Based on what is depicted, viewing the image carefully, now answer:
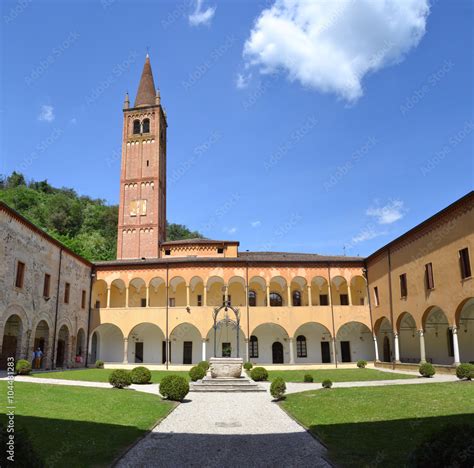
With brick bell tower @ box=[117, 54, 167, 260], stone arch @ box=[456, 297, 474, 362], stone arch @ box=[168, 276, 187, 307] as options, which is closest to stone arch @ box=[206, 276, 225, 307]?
stone arch @ box=[168, 276, 187, 307]

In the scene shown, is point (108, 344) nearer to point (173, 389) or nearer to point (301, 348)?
point (301, 348)

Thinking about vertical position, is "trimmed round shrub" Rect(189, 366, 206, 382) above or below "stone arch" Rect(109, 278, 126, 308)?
below

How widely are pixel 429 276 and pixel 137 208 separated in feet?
86.5

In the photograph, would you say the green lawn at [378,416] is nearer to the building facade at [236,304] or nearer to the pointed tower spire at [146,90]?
the building facade at [236,304]

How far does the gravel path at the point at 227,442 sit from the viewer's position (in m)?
6.73

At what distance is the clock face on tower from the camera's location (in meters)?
39.9

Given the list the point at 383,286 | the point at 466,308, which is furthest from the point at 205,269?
the point at 466,308

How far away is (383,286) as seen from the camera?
28.2m

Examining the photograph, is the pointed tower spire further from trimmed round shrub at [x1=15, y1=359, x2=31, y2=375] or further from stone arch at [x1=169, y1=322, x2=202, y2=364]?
trimmed round shrub at [x1=15, y1=359, x2=31, y2=375]

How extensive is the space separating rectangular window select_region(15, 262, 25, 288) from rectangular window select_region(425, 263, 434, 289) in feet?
67.3

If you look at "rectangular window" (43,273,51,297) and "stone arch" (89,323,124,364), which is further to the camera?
"stone arch" (89,323,124,364)

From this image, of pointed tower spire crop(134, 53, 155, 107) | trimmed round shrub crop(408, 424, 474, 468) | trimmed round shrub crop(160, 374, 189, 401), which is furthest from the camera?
pointed tower spire crop(134, 53, 155, 107)

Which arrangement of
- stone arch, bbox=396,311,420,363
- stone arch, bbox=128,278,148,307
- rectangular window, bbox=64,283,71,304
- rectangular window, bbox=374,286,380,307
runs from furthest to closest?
stone arch, bbox=128,278,148,307 < rectangular window, bbox=374,286,380,307 < stone arch, bbox=396,311,420,363 < rectangular window, bbox=64,283,71,304

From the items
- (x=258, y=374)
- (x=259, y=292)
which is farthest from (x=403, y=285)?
(x=259, y=292)
